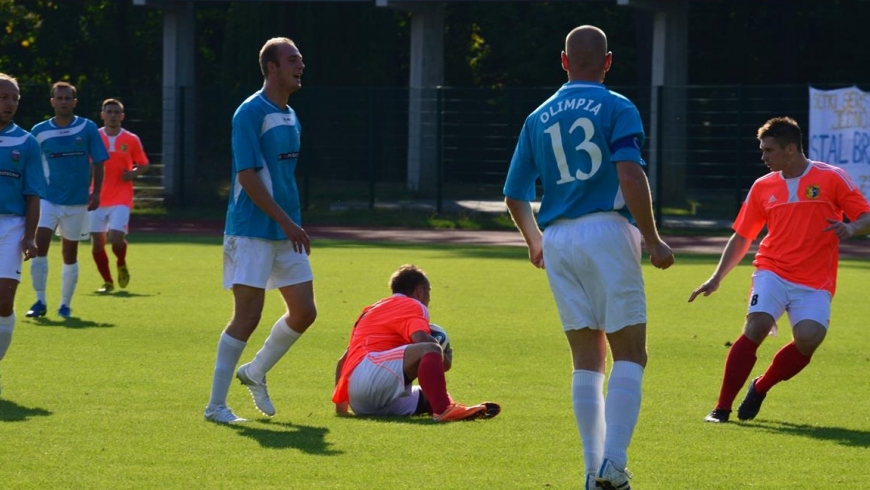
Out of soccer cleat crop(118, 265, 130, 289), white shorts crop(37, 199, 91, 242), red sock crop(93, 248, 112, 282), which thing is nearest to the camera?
white shorts crop(37, 199, 91, 242)

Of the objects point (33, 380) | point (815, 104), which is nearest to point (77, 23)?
point (815, 104)

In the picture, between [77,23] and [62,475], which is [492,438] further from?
[77,23]

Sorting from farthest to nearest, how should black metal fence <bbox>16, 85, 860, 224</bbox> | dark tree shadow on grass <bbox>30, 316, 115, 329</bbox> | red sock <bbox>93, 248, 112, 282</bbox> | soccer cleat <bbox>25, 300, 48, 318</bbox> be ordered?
black metal fence <bbox>16, 85, 860, 224</bbox>
red sock <bbox>93, 248, 112, 282</bbox>
soccer cleat <bbox>25, 300, 48, 318</bbox>
dark tree shadow on grass <bbox>30, 316, 115, 329</bbox>

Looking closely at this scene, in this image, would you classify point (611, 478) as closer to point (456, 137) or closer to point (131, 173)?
point (131, 173)

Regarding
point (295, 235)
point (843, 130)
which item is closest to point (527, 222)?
point (295, 235)

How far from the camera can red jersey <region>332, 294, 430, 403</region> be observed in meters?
8.18

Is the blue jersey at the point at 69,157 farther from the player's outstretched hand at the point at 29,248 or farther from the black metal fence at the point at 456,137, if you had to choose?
the black metal fence at the point at 456,137

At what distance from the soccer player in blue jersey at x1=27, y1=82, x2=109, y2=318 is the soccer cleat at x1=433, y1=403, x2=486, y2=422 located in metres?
6.14

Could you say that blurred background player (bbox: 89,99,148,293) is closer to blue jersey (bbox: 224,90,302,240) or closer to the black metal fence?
blue jersey (bbox: 224,90,302,240)

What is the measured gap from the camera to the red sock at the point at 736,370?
816 centimetres

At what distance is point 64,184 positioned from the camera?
1335 centimetres

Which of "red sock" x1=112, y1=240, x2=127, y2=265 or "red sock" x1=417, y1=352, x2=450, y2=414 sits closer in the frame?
"red sock" x1=417, y1=352, x2=450, y2=414

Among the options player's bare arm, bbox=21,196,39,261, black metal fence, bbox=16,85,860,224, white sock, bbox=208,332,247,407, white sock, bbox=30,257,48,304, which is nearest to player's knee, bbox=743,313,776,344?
white sock, bbox=208,332,247,407

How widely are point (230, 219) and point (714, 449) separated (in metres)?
2.92
